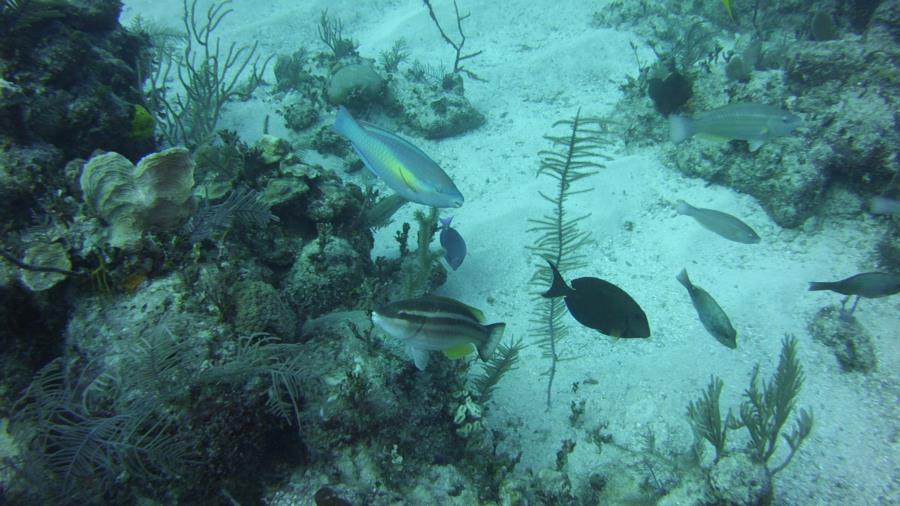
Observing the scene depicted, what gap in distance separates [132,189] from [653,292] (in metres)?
4.58

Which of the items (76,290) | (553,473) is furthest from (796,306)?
(76,290)

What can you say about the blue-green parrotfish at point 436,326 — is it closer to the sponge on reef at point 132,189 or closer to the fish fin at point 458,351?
the fish fin at point 458,351

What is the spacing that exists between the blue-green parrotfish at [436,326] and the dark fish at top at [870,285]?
3.05 m

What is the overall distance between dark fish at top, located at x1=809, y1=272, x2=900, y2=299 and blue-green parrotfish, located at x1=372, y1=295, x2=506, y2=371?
305 cm

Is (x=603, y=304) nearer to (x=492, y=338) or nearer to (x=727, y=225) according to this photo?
(x=492, y=338)

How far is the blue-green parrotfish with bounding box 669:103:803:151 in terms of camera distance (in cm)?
389

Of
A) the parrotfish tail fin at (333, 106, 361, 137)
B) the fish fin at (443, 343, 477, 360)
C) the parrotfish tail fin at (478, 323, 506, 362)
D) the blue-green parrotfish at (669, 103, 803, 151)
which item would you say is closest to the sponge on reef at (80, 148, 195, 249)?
the parrotfish tail fin at (333, 106, 361, 137)

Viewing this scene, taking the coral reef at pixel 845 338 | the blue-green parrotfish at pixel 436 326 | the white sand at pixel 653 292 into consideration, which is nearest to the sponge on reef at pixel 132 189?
the blue-green parrotfish at pixel 436 326

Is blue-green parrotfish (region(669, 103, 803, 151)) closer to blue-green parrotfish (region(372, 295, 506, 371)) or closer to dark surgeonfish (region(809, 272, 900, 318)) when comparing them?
dark surgeonfish (region(809, 272, 900, 318))

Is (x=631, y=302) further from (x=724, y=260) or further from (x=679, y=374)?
(x=724, y=260)

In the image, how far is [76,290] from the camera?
8.65 ft

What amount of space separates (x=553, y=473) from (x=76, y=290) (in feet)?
11.1

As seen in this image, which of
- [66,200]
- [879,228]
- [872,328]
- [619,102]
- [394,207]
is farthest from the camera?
[619,102]

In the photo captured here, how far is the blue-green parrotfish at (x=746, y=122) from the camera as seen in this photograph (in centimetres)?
389
